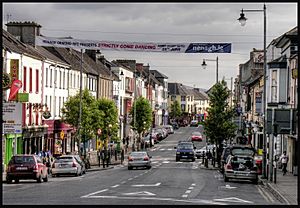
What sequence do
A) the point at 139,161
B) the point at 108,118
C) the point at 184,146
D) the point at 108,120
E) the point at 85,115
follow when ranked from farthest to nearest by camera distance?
the point at 108,118 < the point at 108,120 < the point at 184,146 < the point at 85,115 < the point at 139,161

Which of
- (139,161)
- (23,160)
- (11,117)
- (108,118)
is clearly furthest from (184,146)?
(23,160)

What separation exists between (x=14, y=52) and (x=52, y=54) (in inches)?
832

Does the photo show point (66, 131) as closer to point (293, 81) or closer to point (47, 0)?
point (293, 81)

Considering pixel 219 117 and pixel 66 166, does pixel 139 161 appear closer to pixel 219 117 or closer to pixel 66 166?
pixel 66 166

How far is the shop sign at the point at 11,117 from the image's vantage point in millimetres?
39906

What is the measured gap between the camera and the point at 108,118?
73625 millimetres

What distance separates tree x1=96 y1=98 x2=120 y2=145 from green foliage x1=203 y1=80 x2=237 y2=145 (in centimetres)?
1177

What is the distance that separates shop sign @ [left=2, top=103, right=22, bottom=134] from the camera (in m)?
39.9

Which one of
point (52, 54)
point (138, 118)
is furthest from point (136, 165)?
point (138, 118)

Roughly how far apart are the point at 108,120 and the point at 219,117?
577 inches

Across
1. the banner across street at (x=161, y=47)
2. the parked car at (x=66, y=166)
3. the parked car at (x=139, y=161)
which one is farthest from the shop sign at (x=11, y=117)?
the parked car at (x=139, y=161)

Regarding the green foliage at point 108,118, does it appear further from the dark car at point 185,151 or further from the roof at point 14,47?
the roof at point 14,47

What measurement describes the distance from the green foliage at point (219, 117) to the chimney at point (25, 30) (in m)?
16.4

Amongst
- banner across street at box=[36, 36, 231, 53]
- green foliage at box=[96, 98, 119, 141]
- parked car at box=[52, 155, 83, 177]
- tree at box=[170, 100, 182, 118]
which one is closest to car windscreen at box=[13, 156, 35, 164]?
A: banner across street at box=[36, 36, 231, 53]
